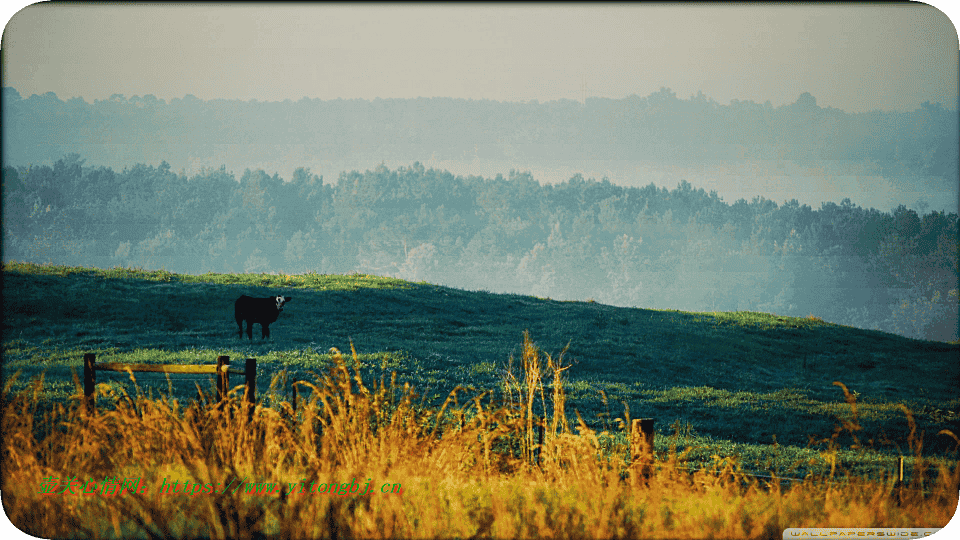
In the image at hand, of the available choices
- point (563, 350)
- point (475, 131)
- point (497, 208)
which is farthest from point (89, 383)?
point (497, 208)

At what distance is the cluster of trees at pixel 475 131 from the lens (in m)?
12.7

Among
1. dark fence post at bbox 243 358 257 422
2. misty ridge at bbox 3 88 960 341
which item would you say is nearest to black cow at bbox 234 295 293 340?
misty ridge at bbox 3 88 960 341

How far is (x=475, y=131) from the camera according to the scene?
1225 inches

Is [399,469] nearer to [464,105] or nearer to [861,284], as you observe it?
[464,105]

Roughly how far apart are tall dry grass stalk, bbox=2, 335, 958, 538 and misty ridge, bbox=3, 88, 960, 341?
7098mm

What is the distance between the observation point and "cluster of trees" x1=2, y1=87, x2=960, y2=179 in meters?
12.7

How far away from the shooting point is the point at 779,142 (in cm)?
1905

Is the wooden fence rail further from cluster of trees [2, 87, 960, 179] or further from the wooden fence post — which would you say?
cluster of trees [2, 87, 960, 179]

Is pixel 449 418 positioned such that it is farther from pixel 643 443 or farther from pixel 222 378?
pixel 643 443

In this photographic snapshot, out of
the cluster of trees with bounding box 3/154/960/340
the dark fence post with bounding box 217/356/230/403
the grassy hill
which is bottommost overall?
the grassy hill

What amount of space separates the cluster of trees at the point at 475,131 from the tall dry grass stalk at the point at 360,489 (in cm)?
389

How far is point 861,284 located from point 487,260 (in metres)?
34.0

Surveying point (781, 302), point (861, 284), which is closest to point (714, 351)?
point (861, 284)

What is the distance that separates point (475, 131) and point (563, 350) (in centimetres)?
2229
